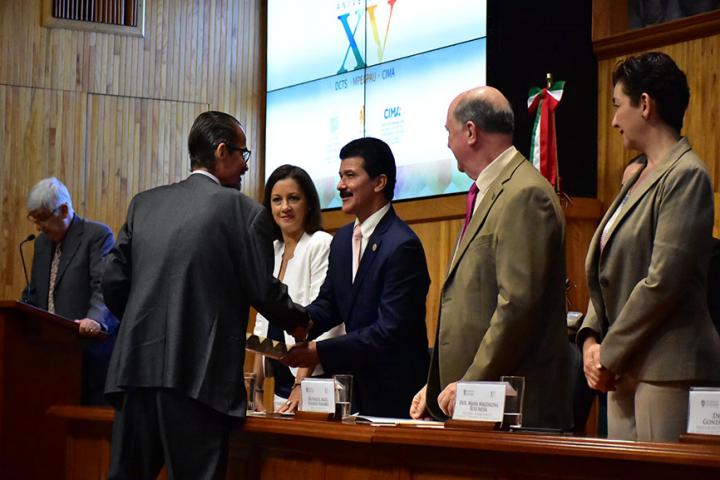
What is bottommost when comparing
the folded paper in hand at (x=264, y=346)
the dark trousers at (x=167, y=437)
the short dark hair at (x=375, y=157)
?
the dark trousers at (x=167, y=437)

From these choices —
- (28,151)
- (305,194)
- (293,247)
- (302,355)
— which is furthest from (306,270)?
(28,151)

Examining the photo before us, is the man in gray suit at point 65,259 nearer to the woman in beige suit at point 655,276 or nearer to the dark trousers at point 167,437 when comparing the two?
the dark trousers at point 167,437

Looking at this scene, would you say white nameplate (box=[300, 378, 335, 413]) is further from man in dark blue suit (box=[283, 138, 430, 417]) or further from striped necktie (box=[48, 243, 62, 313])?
striped necktie (box=[48, 243, 62, 313])

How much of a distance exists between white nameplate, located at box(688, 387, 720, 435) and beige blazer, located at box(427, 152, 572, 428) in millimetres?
674

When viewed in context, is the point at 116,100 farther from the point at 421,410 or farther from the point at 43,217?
the point at 421,410

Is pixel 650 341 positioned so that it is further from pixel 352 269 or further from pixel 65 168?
pixel 65 168

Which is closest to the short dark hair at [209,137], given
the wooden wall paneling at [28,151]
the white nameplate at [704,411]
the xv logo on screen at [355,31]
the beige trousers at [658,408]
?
the beige trousers at [658,408]

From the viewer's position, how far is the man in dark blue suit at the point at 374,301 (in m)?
3.33

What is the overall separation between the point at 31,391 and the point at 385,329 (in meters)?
1.36

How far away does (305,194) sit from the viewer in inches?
163

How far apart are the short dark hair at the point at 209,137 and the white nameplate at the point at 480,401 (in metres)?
1.18

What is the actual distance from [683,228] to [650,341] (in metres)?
0.25

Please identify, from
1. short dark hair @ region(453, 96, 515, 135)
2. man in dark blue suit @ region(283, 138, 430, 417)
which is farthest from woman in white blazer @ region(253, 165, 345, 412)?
short dark hair @ region(453, 96, 515, 135)

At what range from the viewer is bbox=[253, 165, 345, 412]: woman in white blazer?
3900mm
